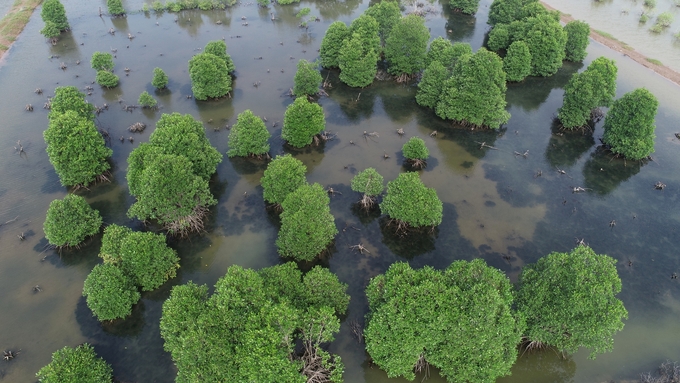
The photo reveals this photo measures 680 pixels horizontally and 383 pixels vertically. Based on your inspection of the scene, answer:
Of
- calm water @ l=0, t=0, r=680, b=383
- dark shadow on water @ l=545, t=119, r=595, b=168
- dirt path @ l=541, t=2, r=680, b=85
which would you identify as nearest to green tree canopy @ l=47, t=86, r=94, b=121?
calm water @ l=0, t=0, r=680, b=383

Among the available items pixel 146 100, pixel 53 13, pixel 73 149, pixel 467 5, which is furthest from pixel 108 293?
pixel 467 5

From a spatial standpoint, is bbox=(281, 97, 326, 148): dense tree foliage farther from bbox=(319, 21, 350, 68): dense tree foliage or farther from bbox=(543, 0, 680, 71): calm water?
bbox=(543, 0, 680, 71): calm water

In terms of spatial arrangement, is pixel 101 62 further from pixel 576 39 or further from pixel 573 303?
pixel 576 39

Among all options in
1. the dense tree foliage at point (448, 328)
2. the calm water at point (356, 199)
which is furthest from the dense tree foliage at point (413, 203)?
the dense tree foliage at point (448, 328)

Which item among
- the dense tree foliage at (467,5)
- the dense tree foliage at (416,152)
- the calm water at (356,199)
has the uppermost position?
the dense tree foliage at (467,5)

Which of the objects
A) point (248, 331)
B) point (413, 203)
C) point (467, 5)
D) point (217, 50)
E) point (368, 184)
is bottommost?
point (368, 184)

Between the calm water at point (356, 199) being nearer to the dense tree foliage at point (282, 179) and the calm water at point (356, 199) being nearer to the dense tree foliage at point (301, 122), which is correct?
the dense tree foliage at point (301, 122)
